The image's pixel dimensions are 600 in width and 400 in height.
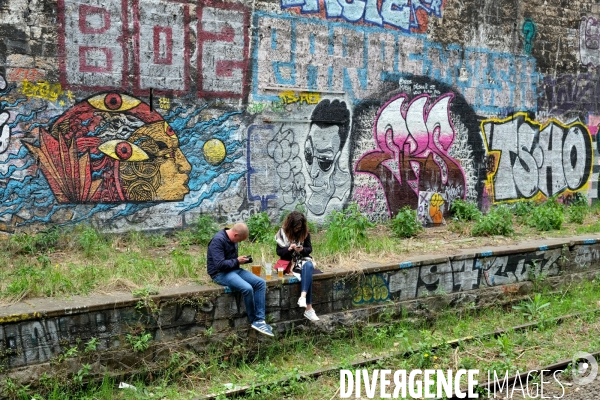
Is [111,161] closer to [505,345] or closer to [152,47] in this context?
[152,47]

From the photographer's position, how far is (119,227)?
30.5 ft

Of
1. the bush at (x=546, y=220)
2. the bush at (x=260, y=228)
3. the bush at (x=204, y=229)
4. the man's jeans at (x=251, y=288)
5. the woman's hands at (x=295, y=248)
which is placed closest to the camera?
the man's jeans at (x=251, y=288)

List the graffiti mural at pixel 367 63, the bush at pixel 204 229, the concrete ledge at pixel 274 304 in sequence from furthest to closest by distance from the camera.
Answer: the graffiti mural at pixel 367 63 → the bush at pixel 204 229 → the concrete ledge at pixel 274 304

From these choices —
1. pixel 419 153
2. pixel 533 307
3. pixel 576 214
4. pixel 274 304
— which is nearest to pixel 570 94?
pixel 576 214

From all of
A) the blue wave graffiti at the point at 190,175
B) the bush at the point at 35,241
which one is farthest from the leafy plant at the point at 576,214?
the bush at the point at 35,241

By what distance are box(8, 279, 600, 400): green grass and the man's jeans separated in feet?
1.11

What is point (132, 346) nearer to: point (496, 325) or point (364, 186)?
point (496, 325)

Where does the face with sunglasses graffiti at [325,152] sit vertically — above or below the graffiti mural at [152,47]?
below

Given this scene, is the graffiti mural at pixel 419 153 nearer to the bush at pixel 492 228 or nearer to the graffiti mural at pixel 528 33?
the bush at pixel 492 228

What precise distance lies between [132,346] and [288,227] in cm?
231

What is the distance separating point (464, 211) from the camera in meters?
12.3

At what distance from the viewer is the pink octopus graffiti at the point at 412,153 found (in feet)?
37.9

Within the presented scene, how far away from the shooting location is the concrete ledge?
18.2 feet

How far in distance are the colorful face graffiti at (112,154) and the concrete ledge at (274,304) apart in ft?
11.0
